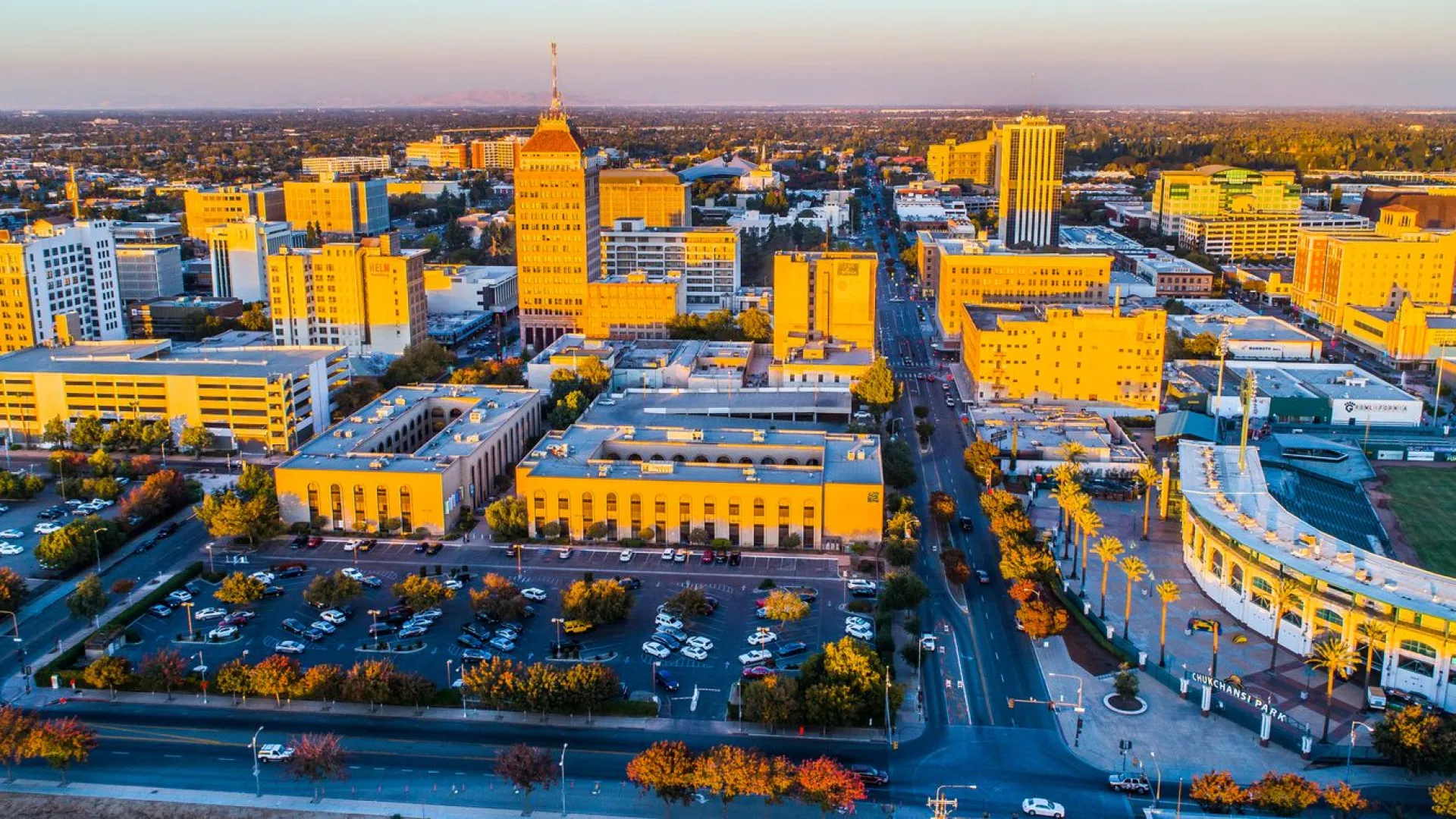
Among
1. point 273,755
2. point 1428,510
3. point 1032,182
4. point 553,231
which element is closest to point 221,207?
point 553,231

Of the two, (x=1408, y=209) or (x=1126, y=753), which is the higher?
(x=1408, y=209)

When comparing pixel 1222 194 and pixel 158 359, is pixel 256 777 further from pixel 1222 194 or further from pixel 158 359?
pixel 1222 194

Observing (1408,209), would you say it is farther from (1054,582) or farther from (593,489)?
(593,489)

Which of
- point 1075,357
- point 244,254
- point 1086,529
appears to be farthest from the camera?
point 244,254

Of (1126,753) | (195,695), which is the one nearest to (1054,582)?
(1126,753)

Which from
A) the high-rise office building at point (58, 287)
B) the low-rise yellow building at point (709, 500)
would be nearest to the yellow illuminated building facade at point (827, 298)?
the low-rise yellow building at point (709, 500)

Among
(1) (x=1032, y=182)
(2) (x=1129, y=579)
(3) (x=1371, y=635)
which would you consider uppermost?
(1) (x=1032, y=182)

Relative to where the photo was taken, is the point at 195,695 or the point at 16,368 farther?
the point at 16,368

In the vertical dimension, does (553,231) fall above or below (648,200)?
below
